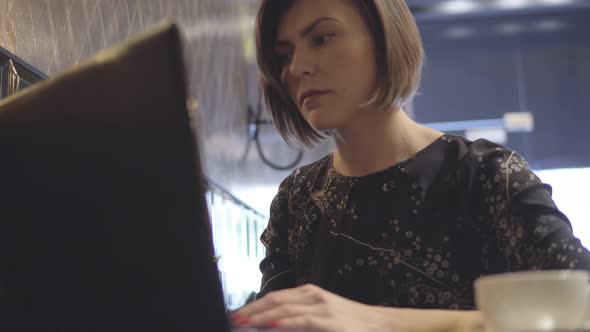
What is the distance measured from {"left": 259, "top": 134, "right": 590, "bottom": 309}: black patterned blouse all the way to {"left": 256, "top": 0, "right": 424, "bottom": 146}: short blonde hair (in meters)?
0.13

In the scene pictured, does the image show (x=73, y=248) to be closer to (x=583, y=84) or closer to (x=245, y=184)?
(x=245, y=184)

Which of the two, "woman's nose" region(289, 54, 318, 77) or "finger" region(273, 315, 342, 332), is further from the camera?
"woman's nose" region(289, 54, 318, 77)

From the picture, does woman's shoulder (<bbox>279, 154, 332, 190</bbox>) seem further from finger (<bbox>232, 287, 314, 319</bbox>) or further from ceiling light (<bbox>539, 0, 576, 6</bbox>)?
ceiling light (<bbox>539, 0, 576, 6</bbox>)

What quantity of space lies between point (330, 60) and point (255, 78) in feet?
9.78

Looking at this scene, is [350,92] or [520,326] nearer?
[520,326]

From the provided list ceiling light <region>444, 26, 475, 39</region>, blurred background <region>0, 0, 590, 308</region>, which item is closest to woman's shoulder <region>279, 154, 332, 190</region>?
blurred background <region>0, 0, 590, 308</region>

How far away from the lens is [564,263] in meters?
0.97

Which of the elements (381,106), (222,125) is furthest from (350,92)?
(222,125)

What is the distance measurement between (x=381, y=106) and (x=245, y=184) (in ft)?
7.33

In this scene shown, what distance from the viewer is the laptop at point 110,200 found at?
509 millimetres

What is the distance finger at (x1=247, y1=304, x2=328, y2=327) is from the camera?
2.33 ft

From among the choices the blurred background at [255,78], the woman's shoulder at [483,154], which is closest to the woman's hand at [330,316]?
the woman's shoulder at [483,154]

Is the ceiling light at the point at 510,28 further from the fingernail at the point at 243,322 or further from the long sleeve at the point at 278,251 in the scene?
the fingernail at the point at 243,322

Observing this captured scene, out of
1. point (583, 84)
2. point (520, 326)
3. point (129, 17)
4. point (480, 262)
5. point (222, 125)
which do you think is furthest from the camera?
point (583, 84)
